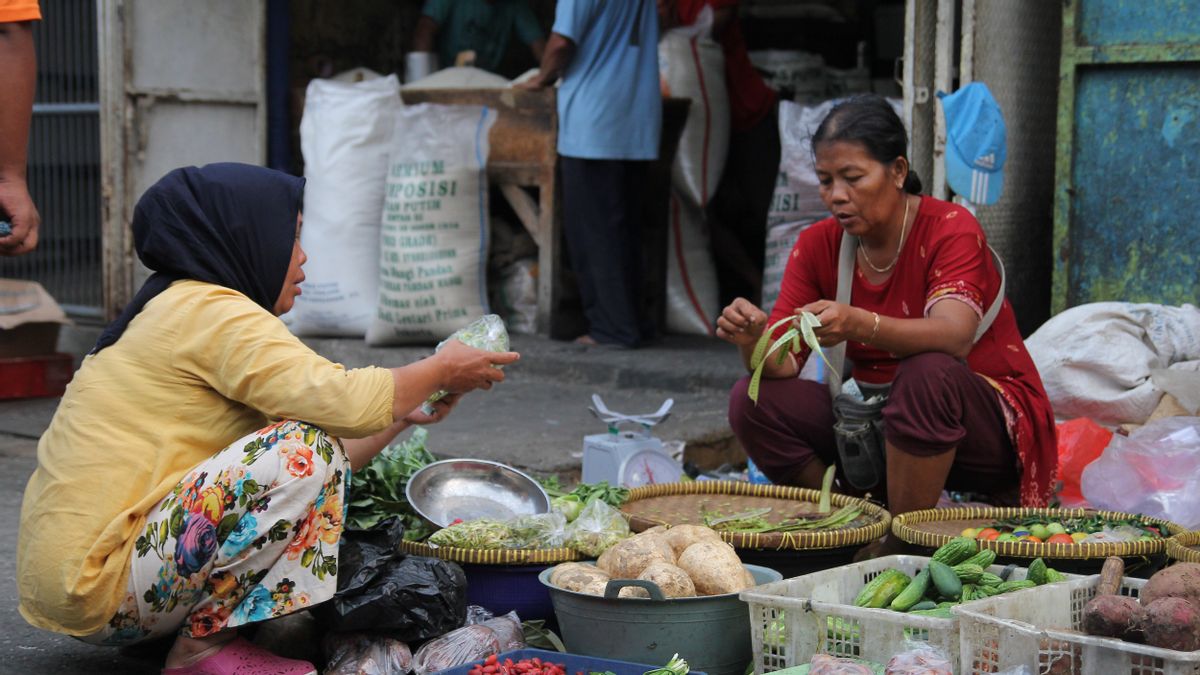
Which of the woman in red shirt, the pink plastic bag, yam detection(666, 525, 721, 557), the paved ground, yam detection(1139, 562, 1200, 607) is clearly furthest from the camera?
the paved ground

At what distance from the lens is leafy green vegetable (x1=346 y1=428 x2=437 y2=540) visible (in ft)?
11.1

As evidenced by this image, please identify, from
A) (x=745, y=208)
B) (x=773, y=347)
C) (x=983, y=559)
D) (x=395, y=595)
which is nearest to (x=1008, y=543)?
(x=983, y=559)

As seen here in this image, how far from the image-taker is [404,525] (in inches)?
134

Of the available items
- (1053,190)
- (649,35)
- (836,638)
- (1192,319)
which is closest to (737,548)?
(836,638)

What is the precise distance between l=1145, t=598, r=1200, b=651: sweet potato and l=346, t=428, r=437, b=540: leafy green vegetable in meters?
1.64

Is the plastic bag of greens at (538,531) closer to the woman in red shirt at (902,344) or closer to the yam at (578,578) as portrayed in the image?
the yam at (578,578)

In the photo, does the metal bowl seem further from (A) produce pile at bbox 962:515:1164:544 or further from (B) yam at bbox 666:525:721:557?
(A) produce pile at bbox 962:515:1164:544

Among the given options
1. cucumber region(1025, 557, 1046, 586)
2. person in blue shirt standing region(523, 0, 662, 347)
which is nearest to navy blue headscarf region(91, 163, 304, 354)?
cucumber region(1025, 557, 1046, 586)

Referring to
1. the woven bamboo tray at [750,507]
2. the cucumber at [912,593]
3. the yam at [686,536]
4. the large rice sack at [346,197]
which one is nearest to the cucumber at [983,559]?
the cucumber at [912,593]

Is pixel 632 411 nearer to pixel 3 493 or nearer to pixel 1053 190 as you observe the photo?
pixel 1053 190

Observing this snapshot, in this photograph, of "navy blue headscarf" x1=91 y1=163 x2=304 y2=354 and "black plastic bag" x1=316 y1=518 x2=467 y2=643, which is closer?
"navy blue headscarf" x1=91 y1=163 x2=304 y2=354

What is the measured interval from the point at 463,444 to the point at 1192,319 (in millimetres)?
2592

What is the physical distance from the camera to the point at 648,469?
4.35 metres

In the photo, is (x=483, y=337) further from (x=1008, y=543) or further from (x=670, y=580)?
(x=1008, y=543)
